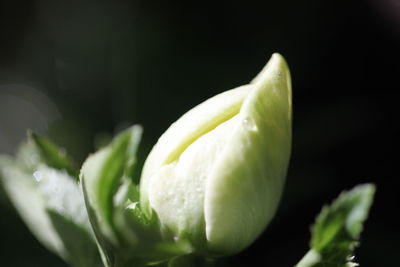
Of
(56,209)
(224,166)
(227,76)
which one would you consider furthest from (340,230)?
(227,76)

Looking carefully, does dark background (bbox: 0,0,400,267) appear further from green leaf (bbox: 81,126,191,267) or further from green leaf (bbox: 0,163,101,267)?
green leaf (bbox: 81,126,191,267)

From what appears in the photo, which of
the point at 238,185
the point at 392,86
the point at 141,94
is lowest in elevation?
the point at 238,185

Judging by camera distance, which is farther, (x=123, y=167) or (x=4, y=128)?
(x=4, y=128)

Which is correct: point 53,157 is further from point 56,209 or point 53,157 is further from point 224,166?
point 224,166

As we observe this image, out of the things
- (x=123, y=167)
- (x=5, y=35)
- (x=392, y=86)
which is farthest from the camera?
(x=5, y=35)

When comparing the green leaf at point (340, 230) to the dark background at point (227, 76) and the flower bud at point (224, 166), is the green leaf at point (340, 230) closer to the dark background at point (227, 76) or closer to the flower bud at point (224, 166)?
the flower bud at point (224, 166)

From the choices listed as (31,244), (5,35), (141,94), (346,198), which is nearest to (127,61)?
(141,94)

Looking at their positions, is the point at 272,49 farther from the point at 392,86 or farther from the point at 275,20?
the point at 392,86
